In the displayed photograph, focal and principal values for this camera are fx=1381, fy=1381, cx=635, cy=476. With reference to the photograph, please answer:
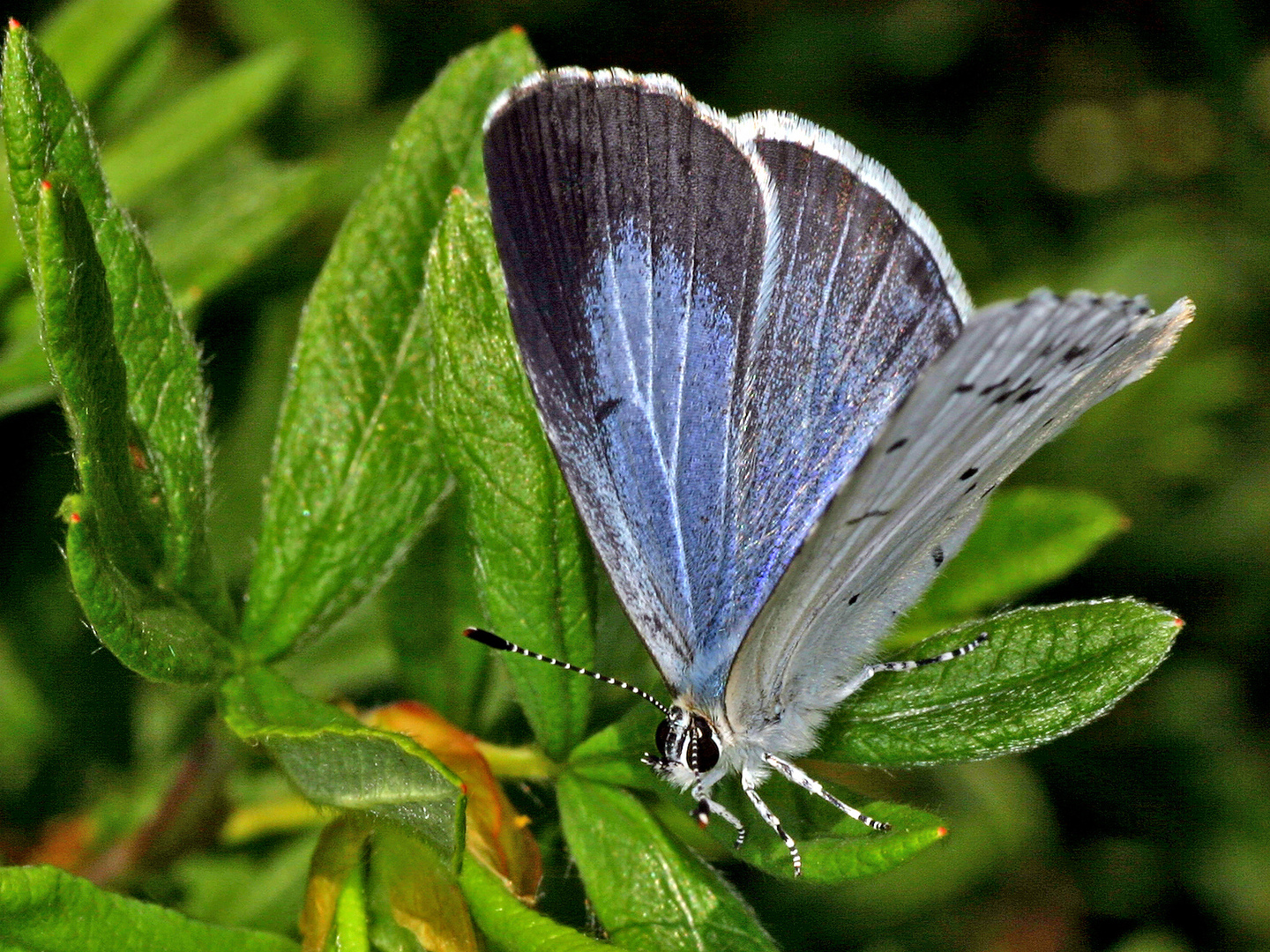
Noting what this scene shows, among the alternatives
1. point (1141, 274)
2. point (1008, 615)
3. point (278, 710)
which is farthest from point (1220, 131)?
point (278, 710)

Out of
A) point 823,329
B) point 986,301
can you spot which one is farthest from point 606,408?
point 986,301

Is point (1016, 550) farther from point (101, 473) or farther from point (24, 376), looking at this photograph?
point (24, 376)

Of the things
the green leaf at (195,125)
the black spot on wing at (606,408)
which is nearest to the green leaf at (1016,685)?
the black spot on wing at (606,408)

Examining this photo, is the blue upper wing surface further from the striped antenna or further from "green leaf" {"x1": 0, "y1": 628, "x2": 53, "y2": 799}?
"green leaf" {"x1": 0, "y1": 628, "x2": 53, "y2": 799}

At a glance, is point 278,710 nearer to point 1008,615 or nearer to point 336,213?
point 1008,615

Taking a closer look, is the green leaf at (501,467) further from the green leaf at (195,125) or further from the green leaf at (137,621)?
the green leaf at (195,125)

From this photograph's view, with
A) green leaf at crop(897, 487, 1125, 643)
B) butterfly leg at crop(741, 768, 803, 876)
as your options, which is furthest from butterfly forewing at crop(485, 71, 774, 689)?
green leaf at crop(897, 487, 1125, 643)
